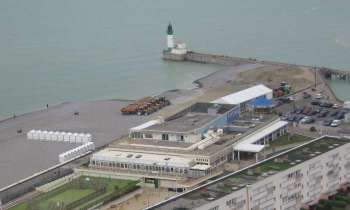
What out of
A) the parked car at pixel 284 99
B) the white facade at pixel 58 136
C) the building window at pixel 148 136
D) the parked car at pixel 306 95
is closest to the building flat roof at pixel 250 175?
the building window at pixel 148 136

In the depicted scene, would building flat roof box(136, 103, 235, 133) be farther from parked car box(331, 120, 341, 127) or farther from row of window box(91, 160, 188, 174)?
parked car box(331, 120, 341, 127)

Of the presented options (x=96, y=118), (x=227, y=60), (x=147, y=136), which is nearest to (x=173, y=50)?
(x=227, y=60)

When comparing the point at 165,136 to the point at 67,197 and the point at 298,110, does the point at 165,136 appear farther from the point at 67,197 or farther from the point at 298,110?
the point at 298,110

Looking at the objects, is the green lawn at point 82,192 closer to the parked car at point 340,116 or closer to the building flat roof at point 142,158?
the building flat roof at point 142,158

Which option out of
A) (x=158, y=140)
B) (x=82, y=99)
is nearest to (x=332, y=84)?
(x=82, y=99)

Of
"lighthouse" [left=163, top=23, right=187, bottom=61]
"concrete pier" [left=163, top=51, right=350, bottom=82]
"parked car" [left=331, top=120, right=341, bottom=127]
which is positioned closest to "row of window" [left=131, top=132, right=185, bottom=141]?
"parked car" [left=331, top=120, right=341, bottom=127]

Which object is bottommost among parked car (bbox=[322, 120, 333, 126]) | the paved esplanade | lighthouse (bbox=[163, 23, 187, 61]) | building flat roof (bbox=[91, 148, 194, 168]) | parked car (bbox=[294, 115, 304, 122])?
the paved esplanade

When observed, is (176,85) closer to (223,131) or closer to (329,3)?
(223,131)
